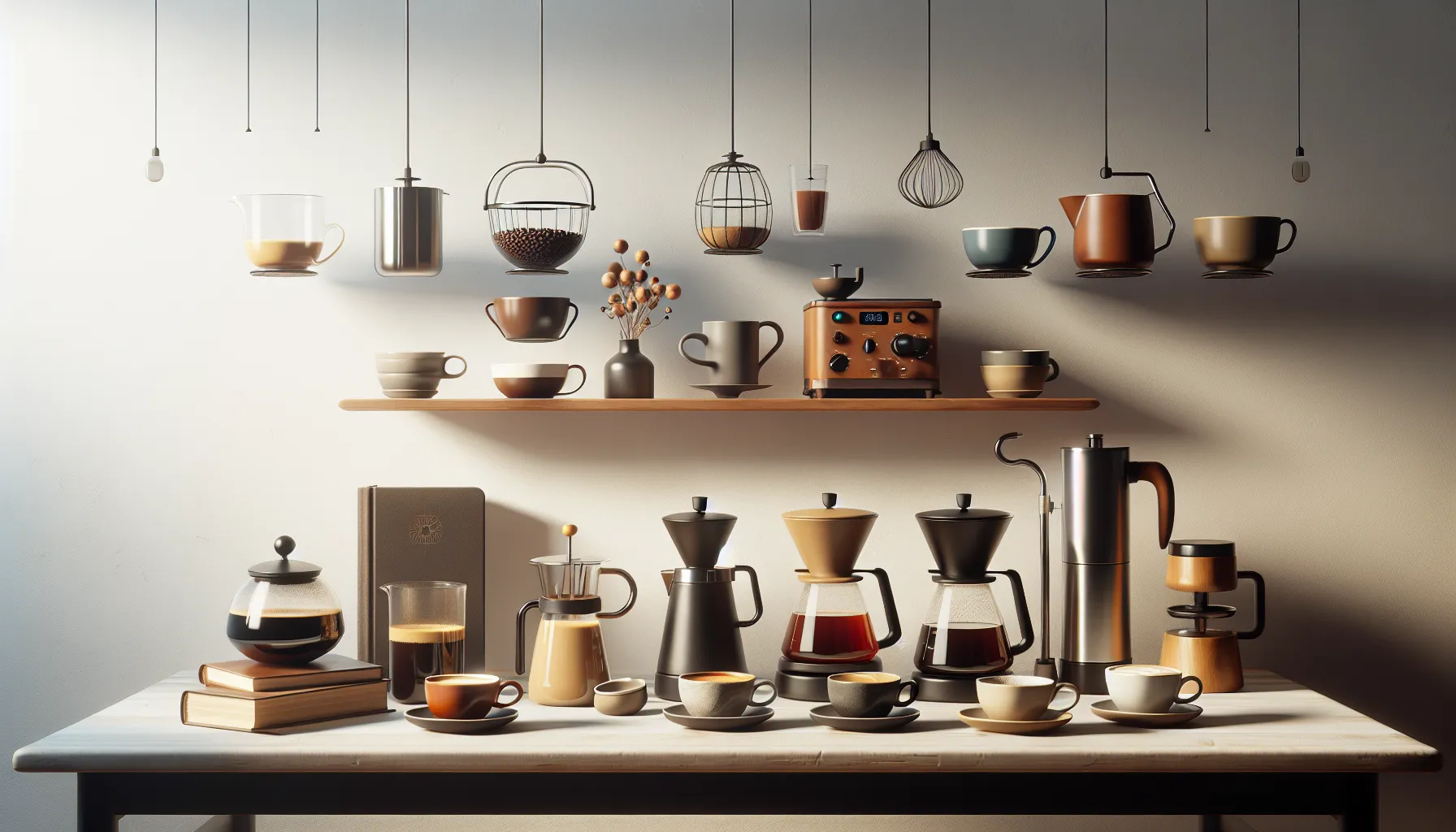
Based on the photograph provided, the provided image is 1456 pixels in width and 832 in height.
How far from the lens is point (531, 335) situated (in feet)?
8.13

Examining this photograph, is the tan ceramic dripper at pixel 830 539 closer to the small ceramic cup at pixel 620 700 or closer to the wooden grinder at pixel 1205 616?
the small ceramic cup at pixel 620 700

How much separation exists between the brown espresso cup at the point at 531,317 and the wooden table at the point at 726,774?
80 centimetres

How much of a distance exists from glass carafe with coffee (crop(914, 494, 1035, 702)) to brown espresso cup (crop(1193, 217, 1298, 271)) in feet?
2.23

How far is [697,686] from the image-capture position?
2113 mm

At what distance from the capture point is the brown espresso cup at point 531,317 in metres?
2.46

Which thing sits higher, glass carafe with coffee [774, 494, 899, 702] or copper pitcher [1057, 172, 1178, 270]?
copper pitcher [1057, 172, 1178, 270]

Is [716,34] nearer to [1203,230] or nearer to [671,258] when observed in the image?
[671,258]

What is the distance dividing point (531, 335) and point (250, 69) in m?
0.87

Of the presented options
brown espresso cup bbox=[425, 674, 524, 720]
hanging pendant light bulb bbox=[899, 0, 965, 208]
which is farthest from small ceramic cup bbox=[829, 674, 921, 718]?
hanging pendant light bulb bbox=[899, 0, 965, 208]

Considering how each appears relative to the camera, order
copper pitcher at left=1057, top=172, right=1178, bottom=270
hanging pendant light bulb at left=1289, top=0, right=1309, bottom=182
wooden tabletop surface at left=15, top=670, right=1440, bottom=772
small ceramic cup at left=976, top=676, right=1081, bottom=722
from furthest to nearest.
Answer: hanging pendant light bulb at left=1289, top=0, right=1309, bottom=182
copper pitcher at left=1057, top=172, right=1178, bottom=270
small ceramic cup at left=976, top=676, right=1081, bottom=722
wooden tabletop surface at left=15, top=670, right=1440, bottom=772

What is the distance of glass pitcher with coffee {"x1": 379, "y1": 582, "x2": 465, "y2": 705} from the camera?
7.53 feet

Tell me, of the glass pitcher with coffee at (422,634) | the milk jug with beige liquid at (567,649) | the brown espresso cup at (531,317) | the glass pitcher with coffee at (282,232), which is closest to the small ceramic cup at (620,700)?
the milk jug with beige liquid at (567,649)

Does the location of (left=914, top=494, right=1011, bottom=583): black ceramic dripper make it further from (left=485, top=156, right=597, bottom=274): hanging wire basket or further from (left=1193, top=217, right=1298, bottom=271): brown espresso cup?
(left=485, top=156, right=597, bottom=274): hanging wire basket

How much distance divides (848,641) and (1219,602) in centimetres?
89
